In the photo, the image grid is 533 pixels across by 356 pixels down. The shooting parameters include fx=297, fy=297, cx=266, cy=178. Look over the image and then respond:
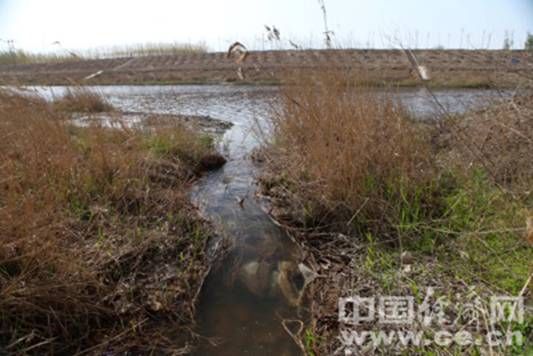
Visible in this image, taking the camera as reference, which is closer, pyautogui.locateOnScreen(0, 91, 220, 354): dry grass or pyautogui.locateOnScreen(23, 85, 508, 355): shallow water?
pyautogui.locateOnScreen(0, 91, 220, 354): dry grass

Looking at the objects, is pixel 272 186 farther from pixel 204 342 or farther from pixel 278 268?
pixel 204 342

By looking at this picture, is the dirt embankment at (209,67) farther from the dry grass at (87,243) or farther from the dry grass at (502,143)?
the dry grass at (87,243)

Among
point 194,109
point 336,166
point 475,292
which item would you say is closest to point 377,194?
point 336,166

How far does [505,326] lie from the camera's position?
47.8 inches

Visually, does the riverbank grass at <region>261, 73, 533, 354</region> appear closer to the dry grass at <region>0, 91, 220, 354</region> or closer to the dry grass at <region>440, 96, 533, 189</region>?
the dry grass at <region>440, 96, 533, 189</region>

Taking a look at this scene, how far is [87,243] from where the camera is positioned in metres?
1.85

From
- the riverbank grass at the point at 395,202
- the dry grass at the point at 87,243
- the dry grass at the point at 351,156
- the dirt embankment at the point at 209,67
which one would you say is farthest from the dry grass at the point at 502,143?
the dirt embankment at the point at 209,67

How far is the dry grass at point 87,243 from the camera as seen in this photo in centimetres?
136

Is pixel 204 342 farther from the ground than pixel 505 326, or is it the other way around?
pixel 505 326

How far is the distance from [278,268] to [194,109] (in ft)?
21.1

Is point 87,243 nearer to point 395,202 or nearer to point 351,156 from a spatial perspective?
point 351,156

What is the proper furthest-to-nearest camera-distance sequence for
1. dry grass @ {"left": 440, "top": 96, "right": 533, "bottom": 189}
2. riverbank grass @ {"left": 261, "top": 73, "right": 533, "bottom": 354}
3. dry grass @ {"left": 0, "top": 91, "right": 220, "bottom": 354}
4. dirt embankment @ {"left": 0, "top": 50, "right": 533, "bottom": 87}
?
dirt embankment @ {"left": 0, "top": 50, "right": 533, "bottom": 87} → dry grass @ {"left": 440, "top": 96, "right": 533, "bottom": 189} → riverbank grass @ {"left": 261, "top": 73, "right": 533, "bottom": 354} → dry grass @ {"left": 0, "top": 91, "right": 220, "bottom": 354}

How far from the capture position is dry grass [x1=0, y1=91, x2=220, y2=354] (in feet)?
4.47

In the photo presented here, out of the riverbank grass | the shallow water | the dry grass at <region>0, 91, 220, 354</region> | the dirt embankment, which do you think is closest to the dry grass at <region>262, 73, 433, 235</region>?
the riverbank grass
